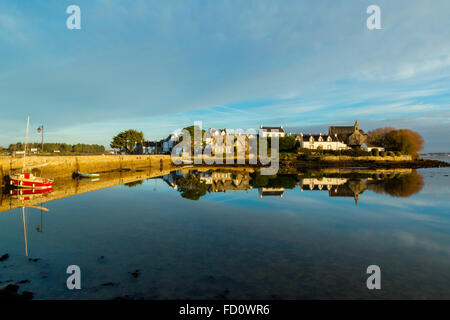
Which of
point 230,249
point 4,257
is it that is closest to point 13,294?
point 4,257

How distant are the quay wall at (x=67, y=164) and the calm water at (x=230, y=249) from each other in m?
14.6

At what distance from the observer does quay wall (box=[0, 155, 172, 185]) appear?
105ft

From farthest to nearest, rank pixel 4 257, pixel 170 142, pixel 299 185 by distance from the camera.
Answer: pixel 170 142, pixel 299 185, pixel 4 257

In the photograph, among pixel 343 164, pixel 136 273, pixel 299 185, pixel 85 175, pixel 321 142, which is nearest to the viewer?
pixel 136 273

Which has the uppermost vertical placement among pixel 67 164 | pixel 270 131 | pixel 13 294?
pixel 270 131

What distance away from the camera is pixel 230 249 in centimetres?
1229

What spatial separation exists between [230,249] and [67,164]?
40.2m

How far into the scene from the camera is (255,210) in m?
21.1

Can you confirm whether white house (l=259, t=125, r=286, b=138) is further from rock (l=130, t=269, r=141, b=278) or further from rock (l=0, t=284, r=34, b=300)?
rock (l=0, t=284, r=34, b=300)

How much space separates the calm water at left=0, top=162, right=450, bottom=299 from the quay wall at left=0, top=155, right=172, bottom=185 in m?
14.6

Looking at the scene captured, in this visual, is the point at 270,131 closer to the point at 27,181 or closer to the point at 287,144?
the point at 287,144

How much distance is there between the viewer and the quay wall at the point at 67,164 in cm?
3189

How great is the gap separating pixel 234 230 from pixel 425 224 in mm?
13237

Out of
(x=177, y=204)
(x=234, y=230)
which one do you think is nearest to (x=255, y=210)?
(x=234, y=230)
